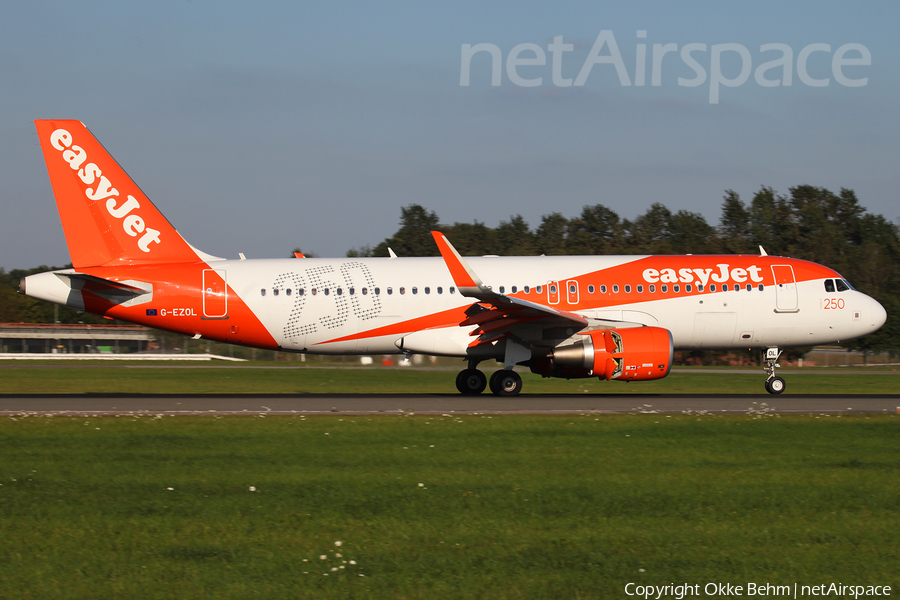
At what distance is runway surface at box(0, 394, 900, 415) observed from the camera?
17578mm

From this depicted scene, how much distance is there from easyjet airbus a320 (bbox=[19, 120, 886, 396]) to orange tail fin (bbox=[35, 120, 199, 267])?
0.03 meters

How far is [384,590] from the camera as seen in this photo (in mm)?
6180

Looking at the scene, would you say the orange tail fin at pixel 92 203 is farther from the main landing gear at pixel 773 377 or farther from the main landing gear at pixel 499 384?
the main landing gear at pixel 773 377

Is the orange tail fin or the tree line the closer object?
the orange tail fin

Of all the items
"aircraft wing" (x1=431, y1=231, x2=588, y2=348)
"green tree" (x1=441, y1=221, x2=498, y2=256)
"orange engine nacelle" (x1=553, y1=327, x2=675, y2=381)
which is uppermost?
"green tree" (x1=441, y1=221, x2=498, y2=256)

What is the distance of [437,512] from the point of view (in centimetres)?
848

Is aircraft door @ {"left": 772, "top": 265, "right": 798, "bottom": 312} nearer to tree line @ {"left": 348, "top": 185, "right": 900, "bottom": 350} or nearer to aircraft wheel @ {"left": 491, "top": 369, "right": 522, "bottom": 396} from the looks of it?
aircraft wheel @ {"left": 491, "top": 369, "right": 522, "bottom": 396}

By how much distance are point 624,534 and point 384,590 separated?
2571mm

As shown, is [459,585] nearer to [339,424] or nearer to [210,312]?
[339,424]

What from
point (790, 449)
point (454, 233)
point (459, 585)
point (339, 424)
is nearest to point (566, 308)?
point (339, 424)

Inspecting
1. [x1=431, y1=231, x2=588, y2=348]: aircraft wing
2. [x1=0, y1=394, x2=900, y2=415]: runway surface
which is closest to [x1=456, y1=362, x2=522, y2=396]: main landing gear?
[x1=0, y1=394, x2=900, y2=415]: runway surface
